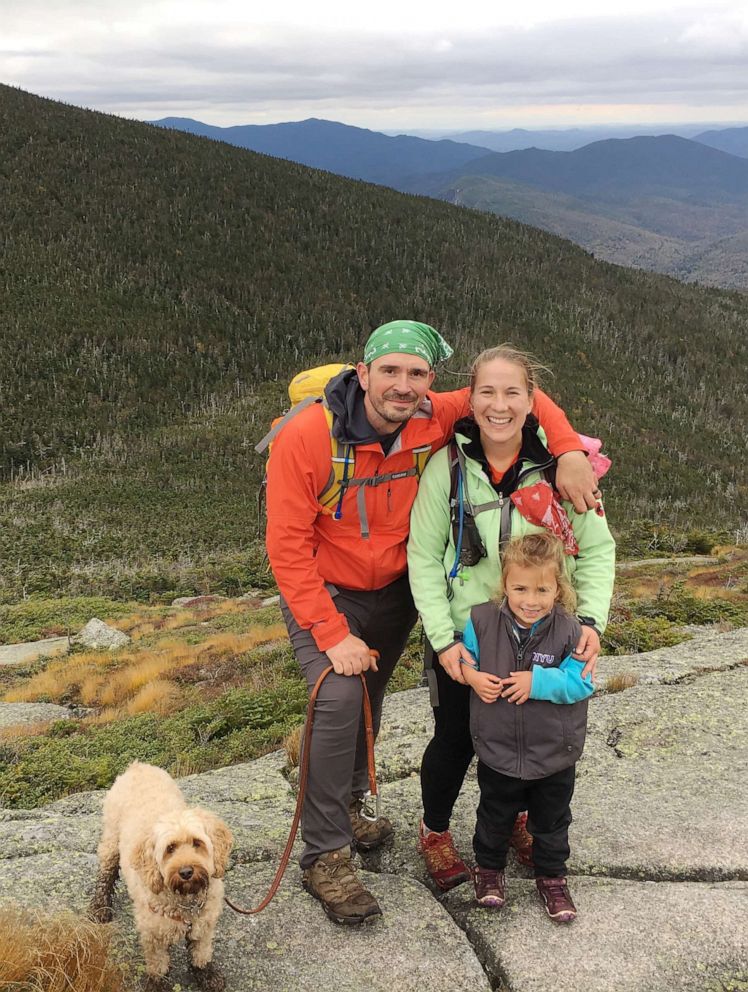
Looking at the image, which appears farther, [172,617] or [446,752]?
[172,617]

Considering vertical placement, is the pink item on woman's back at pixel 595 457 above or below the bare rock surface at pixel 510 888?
above

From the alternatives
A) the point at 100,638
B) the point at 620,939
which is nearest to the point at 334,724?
the point at 620,939

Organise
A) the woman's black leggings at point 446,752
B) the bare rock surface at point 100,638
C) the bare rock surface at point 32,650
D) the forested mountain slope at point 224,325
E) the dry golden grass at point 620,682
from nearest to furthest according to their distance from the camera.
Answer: the woman's black leggings at point 446,752
the dry golden grass at point 620,682
the bare rock surface at point 32,650
the bare rock surface at point 100,638
the forested mountain slope at point 224,325

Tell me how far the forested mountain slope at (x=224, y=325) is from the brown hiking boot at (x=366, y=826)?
108 ft

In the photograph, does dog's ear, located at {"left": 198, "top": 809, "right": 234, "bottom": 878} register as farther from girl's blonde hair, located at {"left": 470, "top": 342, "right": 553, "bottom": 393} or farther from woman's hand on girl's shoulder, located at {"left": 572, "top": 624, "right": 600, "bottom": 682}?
girl's blonde hair, located at {"left": 470, "top": 342, "right": 553, "bottom": 393}

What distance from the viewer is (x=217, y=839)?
3572 millimetres

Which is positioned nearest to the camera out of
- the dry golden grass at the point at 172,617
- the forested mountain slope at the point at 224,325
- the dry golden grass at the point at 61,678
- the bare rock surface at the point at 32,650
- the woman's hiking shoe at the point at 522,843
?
the woman's hiking shoe at the point at 522,843

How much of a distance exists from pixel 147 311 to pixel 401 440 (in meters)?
84.9

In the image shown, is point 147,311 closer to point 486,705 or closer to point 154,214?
point 154,214

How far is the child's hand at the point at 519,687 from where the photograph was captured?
3896mm

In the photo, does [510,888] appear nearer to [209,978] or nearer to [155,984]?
[209,978]

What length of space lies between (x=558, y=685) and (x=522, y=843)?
1.46m

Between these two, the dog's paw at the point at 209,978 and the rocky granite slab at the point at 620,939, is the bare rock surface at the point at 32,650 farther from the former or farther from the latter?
the rocky granite slab at the point at 620,939

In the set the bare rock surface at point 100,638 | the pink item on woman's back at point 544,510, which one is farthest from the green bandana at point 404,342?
the bare rock surface at point 100,638
